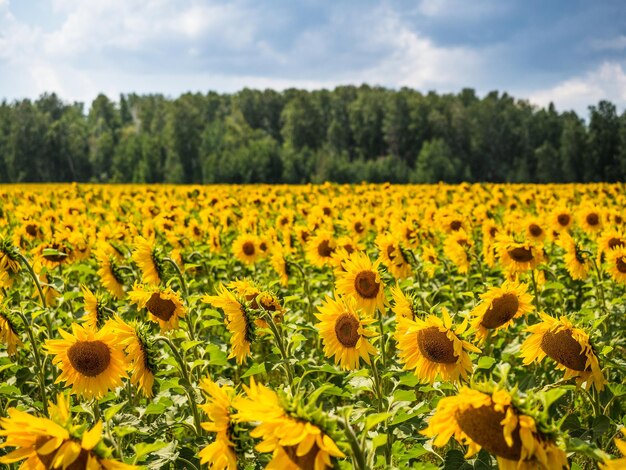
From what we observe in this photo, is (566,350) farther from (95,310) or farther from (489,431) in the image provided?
(95,310)

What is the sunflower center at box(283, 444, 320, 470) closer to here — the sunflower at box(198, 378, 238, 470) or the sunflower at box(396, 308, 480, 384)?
the sunflower at box(198, 378, 238, 470)

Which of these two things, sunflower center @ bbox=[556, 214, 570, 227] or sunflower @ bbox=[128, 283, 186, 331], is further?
sunflower center @ bbox=[556, 214, 570, 227]

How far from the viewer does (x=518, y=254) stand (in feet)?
17.3

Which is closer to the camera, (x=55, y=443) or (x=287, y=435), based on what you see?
(x=287, y=435)

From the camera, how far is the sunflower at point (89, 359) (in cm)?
284

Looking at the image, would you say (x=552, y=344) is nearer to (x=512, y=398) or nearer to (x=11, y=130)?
(x=512, y=398)

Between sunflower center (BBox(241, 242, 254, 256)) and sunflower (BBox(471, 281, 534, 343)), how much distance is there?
409 cm

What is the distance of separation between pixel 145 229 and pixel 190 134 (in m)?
68.6

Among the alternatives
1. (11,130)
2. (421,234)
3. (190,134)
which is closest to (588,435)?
(421,234)

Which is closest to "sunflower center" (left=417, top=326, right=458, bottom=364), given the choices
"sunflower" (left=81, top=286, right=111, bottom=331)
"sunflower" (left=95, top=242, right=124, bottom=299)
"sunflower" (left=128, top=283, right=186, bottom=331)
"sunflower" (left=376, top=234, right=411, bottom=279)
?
"sunflower" (left=128, top=283, right=186, bottom=331)

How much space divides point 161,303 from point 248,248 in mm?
3444

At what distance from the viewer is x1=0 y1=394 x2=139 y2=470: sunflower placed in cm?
163

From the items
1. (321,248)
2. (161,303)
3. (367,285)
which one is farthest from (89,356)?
(321,248)

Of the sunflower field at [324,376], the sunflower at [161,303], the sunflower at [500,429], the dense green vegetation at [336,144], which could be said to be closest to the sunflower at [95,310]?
the sunflower field at [324,376]
